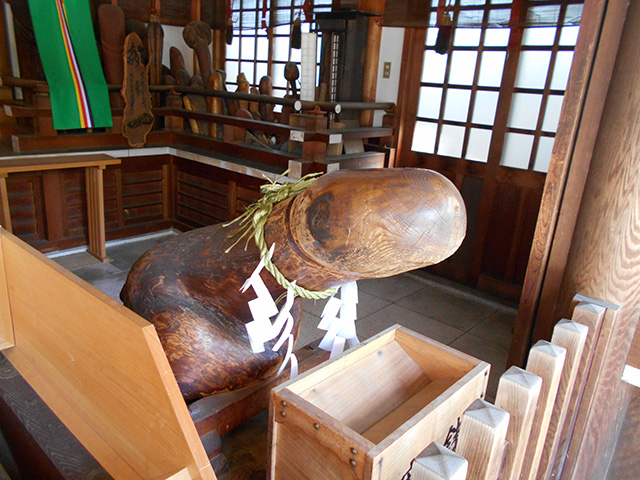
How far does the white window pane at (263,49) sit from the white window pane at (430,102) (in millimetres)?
2563

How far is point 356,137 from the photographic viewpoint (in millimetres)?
4062

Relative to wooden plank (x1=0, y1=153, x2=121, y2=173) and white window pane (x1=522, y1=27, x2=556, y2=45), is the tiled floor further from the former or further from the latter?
white window pane (x1=522, y1=27, x2=556, y2=45)

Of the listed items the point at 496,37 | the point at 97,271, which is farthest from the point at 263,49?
the point at 97,271

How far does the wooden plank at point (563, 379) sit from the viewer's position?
43.2 inches

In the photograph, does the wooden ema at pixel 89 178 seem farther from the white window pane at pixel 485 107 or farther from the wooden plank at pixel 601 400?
the wooden plank at pixel 601 400

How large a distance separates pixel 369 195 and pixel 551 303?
2.59 feet

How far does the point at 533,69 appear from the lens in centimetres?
341

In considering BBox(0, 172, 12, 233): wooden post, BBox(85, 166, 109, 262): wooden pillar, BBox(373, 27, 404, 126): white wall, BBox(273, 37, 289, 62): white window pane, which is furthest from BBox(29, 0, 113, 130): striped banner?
BBox(373, 27, 404, 126): white wall

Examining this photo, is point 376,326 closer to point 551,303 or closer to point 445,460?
point 551,303

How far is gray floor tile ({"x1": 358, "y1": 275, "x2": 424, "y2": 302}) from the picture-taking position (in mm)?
3906

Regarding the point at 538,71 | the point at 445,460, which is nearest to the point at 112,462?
the point at 445,460

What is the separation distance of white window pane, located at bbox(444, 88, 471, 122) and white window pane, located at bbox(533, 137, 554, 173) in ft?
2.08

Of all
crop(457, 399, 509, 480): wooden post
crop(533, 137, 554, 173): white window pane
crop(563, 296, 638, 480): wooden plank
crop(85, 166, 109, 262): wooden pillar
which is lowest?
crop(85, 166, 109, 262): wooden pillar

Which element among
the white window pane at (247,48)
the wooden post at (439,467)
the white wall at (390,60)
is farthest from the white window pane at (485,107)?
the wooden post at (439,467)
